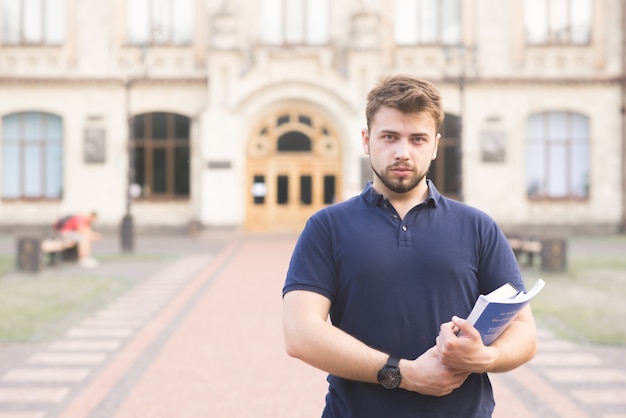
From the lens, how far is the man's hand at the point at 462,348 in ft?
7.47

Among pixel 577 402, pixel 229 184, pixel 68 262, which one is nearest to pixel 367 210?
pixel 577 402

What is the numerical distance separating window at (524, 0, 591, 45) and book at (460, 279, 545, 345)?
26.6m

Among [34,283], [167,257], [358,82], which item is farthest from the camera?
[358,82]

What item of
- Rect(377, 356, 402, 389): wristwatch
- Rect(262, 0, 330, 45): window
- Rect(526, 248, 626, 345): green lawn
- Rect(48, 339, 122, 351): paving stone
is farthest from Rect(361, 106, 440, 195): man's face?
Rect(262, 0, 330, 45): window

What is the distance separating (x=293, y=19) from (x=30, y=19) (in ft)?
30.9

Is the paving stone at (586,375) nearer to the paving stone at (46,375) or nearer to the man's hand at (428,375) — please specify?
the paving stone at (46,375)

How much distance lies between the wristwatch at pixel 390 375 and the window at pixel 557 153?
2597 cm

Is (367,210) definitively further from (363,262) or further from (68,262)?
(68,262)

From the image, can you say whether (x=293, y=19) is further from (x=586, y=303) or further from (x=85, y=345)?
(x=85, y=345)

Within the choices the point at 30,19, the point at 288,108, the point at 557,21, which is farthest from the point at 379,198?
the point at 30,19

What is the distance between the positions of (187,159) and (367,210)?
25243mm

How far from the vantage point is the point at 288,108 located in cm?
2652

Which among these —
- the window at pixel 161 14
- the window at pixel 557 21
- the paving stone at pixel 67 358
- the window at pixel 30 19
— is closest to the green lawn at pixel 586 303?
the paving stone at pixel 67 358

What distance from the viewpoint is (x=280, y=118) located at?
26906mm
